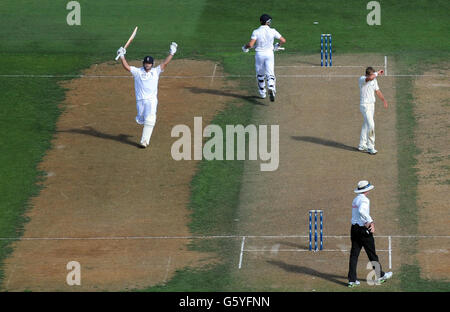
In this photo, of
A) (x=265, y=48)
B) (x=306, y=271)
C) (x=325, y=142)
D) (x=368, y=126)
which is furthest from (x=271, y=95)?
(x=306, y=271)

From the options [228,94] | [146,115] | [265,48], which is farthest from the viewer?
[228,94]

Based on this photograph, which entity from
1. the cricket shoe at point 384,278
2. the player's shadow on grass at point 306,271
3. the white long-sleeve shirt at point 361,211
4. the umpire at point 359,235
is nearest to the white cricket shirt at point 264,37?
the player's shadow on grass at point 306,271

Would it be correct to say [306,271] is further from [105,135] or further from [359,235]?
[105,135]

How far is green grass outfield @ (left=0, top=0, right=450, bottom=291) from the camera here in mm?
31922

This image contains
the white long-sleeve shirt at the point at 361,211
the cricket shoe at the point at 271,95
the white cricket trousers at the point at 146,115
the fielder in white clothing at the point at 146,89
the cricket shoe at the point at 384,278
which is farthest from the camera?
the cricket shoe at the point at 271,95

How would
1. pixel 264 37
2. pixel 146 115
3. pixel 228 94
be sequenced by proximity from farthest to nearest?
pixel 228 94
pixel 264 37
pixel 146 115

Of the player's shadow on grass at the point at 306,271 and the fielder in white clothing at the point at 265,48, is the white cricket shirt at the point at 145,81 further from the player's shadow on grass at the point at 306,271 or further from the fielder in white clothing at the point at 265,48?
the player's shadow on grass at the point at 306,271

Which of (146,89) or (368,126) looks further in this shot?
(146,89)

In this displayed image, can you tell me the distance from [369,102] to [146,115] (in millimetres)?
6339

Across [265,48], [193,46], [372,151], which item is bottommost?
[372,151]

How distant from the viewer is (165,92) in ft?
125

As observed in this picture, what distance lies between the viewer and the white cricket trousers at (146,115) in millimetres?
33875

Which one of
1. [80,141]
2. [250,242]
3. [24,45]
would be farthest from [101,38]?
[250,242]

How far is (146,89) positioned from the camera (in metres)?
33.8
